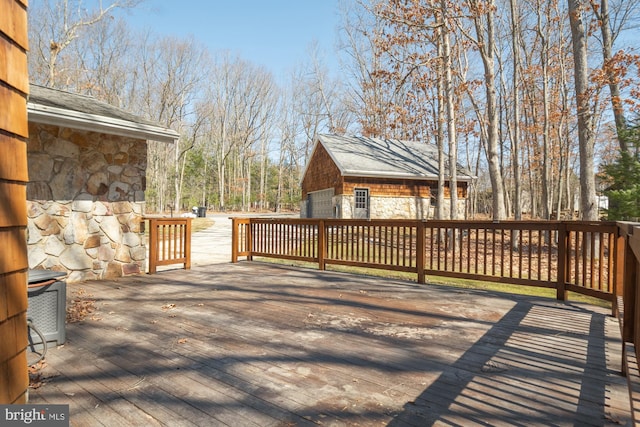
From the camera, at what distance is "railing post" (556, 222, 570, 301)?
169 inches

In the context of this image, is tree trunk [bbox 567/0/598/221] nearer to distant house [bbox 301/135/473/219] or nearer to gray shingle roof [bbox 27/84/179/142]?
distant house [bbox 301/135/473/219]

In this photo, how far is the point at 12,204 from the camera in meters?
1.37

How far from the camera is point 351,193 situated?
15656 millimetres

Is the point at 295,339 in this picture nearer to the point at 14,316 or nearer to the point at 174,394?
the point at 174,394

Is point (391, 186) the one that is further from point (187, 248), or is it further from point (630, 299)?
point (630, 299)

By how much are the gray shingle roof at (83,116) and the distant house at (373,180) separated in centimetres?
1018

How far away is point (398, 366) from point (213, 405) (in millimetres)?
1267

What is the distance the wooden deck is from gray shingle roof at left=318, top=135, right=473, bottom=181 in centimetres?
1176

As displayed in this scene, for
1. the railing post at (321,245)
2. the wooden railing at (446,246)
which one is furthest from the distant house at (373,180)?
the railing post at (321,245)

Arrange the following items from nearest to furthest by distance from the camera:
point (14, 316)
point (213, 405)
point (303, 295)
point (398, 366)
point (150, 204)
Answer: point (14, 316) → point (213, 405) → point (398, 366) → point (303, 295) → point (150, 204)

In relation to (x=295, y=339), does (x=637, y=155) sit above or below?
above

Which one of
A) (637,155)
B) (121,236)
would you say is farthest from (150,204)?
(637,155)

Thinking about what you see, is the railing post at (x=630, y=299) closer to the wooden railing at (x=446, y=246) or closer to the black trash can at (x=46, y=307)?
the wooden railing at (x=446, y=246)

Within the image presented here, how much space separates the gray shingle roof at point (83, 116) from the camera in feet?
14.8
